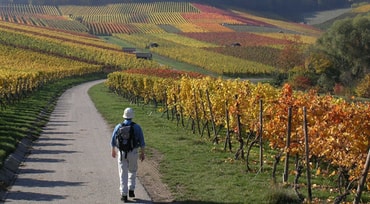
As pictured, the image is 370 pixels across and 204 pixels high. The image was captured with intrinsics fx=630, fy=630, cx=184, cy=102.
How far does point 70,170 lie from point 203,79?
→ 1358 cm

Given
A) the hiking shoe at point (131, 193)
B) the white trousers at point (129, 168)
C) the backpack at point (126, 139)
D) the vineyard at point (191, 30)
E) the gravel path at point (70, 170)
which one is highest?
the backpack at point (126, 139)

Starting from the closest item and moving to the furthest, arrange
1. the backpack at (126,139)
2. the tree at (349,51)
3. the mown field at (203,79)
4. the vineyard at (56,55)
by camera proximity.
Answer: the backpack at (126,139) < the mown field at (203,79) < the tree at (349,51) < the vineyard at (56,55)

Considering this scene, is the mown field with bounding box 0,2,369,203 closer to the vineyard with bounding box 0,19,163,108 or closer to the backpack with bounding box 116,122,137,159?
the vineyard with bounding box 0,19,163,108

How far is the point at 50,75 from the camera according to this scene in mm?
72000

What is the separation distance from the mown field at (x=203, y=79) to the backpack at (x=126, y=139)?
1.84 meters

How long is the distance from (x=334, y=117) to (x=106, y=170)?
6923mm

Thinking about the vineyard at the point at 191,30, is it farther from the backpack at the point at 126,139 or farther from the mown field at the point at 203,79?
the backpack at the point at 126,139

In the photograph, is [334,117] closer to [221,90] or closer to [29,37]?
[221,90]

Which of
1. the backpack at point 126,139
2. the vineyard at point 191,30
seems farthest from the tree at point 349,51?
the backpack at point 126,139

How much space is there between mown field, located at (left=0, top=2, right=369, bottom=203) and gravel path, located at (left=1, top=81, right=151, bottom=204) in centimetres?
127

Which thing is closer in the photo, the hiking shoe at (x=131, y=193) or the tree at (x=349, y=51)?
the hiking shoe at (x=131, y=193)

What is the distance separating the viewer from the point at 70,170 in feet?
60.8

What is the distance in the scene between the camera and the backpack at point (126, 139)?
14.6 m

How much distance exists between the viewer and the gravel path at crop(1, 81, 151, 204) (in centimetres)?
1503
